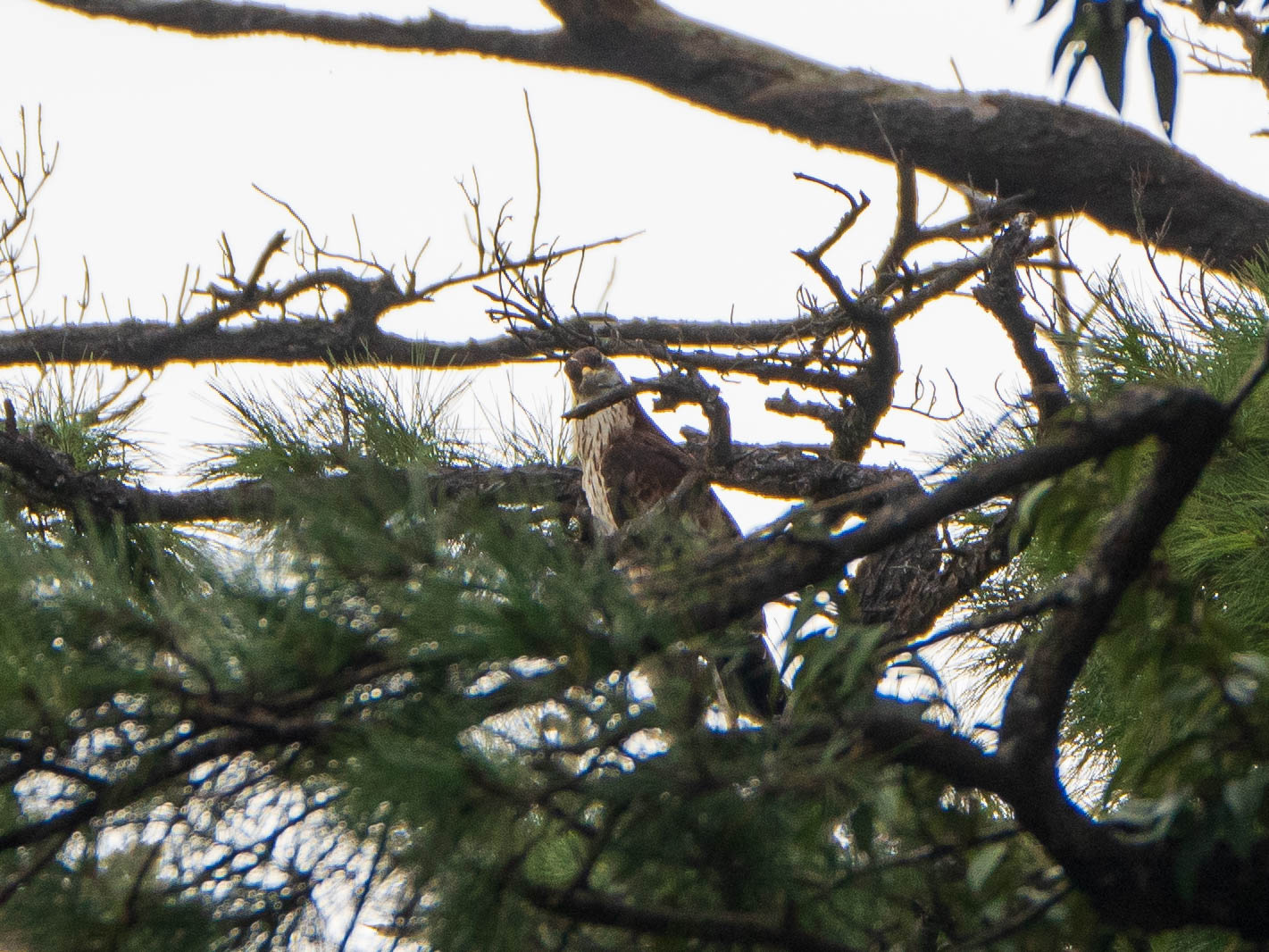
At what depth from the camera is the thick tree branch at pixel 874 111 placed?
368 cm

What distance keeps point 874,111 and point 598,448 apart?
61.5 inches

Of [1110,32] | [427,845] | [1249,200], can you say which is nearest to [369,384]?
[1110,32]

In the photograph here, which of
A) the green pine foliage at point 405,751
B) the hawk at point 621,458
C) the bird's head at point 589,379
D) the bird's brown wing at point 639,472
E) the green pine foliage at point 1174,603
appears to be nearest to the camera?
the green pine foliage at point 405,751

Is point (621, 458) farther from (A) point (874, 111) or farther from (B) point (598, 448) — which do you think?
(A) point (874, 111)

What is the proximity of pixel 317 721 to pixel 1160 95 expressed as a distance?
1.44 m

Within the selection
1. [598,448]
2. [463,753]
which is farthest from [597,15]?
[463,753]

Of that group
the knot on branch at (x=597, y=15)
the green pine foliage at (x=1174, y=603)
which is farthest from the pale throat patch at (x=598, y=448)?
the knot on branch at (x=597, y=15)

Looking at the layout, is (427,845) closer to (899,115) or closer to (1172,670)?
(1172,670)

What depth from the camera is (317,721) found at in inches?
32.7

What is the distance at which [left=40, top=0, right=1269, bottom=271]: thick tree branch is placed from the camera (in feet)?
12.1

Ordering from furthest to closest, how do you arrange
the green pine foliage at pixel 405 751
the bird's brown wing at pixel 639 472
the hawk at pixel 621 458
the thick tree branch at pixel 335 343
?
the bird's brown wing at pixel 639 472, the hawk at pixel 621 458, the thick tree branch at pixel 335 343, the green pine foliage at pixel 405 751

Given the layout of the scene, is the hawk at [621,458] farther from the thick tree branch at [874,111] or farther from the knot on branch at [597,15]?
the knot on branch at [597,15]

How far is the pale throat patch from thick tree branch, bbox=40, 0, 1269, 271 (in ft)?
4.12

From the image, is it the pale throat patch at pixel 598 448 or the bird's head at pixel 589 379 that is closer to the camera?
the pale throat patch at pixel 598 448
